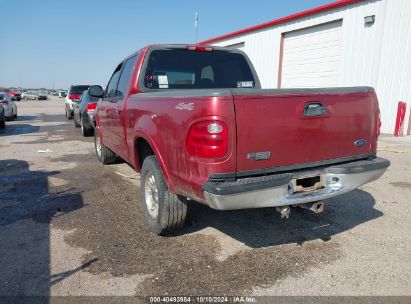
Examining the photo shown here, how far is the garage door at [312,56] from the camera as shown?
12555mm

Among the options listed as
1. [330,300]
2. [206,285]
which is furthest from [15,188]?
[330,300]

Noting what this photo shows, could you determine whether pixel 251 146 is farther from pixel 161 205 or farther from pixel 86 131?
pixel 86 131

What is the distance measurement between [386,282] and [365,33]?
10.6 m

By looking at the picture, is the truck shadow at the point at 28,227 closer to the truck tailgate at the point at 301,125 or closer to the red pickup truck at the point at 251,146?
the red pickup truck at the point at 251,146

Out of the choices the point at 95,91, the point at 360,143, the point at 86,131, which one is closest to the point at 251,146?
the point at 360,143

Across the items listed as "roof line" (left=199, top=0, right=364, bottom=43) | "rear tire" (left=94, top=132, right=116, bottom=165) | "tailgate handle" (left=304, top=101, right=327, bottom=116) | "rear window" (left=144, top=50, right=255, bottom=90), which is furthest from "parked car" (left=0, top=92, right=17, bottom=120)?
"tailgate handle" (left=304, top=101, right=327, bottom=116)

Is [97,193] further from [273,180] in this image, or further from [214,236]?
[273,180]

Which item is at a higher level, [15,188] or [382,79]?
[382,79]

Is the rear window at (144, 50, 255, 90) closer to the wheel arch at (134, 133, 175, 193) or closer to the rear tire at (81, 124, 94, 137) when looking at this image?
the wheel arch at (134, 133, 175, 193)

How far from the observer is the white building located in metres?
10.7

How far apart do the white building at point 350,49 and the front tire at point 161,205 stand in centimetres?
1007

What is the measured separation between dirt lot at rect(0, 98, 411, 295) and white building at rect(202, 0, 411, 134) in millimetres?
6872

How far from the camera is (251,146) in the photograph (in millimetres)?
2674

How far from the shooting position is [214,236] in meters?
3.68
